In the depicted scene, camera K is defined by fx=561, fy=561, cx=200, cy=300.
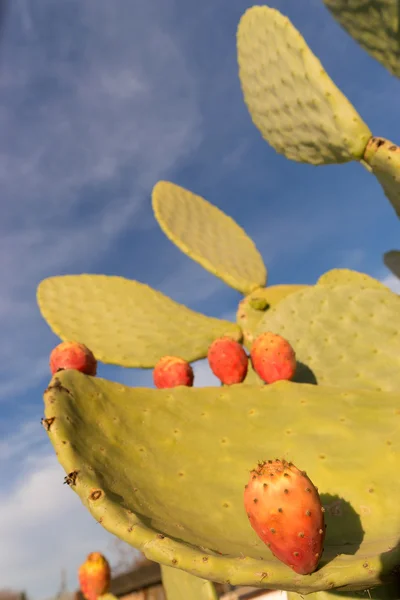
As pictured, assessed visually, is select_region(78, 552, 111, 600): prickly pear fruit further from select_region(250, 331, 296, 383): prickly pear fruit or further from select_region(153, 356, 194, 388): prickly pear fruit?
select_region(250, 331, 296, 383): prickly pear fruit

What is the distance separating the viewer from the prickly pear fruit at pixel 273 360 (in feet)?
6.63

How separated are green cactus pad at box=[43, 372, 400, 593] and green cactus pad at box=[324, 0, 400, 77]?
1237mm

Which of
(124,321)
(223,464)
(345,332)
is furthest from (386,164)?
(124,321)

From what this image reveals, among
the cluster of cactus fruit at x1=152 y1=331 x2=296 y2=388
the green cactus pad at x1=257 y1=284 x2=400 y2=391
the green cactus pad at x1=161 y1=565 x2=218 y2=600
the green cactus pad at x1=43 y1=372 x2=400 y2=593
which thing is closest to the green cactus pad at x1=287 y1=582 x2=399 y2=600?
the green cactus pad at x1=43 y1=372 x2=400 y2=593

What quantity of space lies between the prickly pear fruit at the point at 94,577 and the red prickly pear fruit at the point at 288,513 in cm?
189

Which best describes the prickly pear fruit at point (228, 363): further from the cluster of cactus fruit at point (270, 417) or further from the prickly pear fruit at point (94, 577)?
the prickly pear fruit at point (94, 577)

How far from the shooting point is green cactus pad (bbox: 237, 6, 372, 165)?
2188mm

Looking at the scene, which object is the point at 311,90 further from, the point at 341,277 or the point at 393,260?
the point at 393,260

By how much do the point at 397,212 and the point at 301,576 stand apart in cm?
160

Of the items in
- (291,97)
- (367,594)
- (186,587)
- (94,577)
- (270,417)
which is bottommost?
(367,594)

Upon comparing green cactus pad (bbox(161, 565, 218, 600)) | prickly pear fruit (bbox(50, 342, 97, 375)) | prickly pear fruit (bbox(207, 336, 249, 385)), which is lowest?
green cactus pad (bbox(161, 565, 218, 600))

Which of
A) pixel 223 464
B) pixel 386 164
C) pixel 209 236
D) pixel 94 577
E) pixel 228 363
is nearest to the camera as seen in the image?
pixel 223 464

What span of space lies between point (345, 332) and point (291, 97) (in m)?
1.04

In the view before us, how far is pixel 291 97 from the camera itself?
2410 mm
